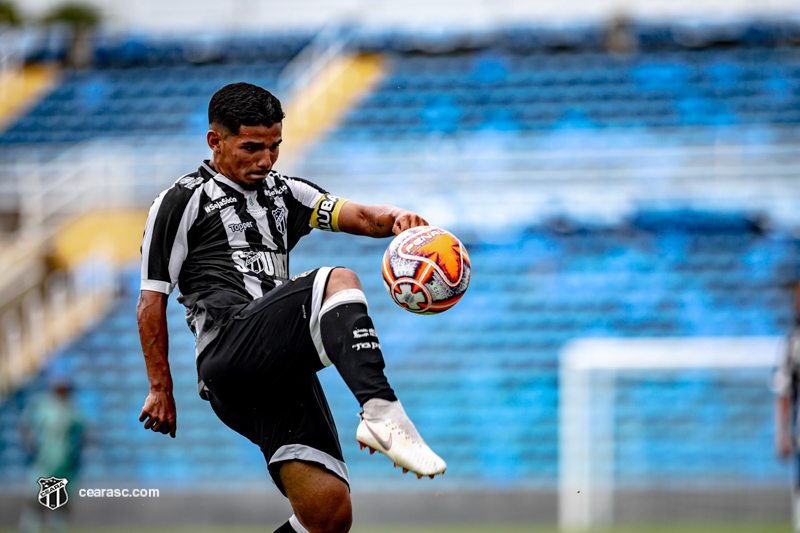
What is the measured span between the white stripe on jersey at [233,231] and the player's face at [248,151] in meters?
0.12

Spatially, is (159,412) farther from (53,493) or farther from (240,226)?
(53,493)

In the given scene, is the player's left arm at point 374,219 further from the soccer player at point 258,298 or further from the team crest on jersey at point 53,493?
the team crest on jersey at point 53,493

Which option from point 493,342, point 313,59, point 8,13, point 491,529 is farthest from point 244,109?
point 8,13

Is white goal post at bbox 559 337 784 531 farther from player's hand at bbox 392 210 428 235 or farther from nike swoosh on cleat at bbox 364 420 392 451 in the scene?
nike swoosh on cleat at bbox 364 420 392 451

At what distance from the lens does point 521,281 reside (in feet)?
47.9

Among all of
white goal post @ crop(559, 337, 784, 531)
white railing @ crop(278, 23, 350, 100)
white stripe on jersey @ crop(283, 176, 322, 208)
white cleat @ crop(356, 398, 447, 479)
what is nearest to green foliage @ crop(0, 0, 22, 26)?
white railing @ crop(278, 23, 350, 100)

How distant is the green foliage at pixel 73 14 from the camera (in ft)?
127

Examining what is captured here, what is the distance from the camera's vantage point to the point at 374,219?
4.92 m

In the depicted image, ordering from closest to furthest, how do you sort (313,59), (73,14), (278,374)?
(278,374) → (313,59) → (73,14)

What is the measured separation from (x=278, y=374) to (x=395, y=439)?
745 mm

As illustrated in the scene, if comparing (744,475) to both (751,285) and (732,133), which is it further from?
(732,133)

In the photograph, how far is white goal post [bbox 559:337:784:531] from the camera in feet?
39.2

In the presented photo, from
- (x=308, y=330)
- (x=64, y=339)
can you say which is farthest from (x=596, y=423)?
(x=308, y=330)

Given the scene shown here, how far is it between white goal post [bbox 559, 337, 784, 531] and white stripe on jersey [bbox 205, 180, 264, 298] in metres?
7.83
